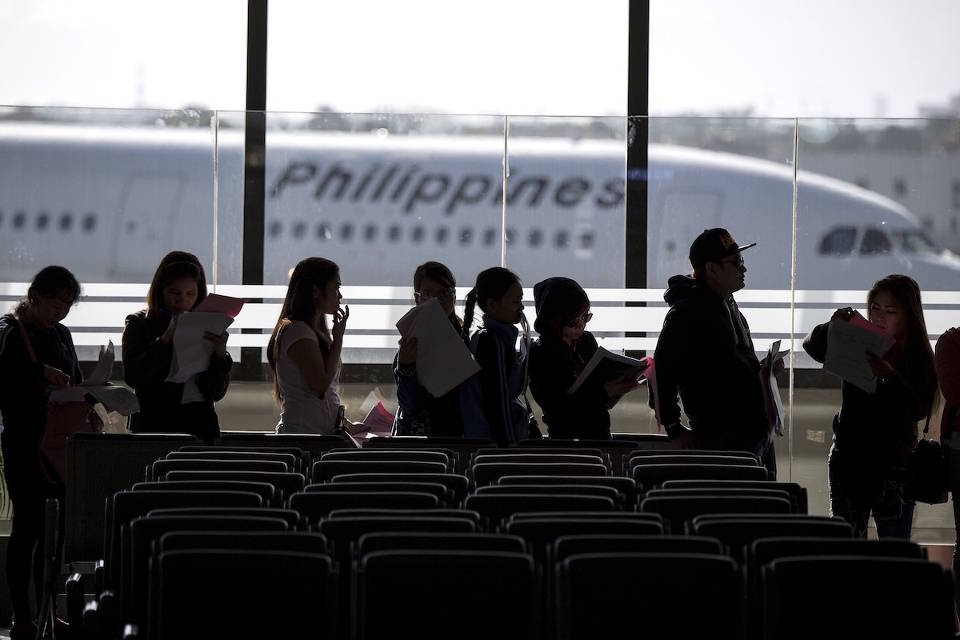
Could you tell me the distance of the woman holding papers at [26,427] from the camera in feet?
15.9

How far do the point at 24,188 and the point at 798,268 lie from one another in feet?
13.2

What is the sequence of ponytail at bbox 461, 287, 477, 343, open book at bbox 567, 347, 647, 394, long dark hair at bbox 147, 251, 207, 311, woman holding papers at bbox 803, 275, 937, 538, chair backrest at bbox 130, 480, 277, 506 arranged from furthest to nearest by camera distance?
ponytail at bbox 461, 287, 477, 343 < long dark hair at bbox 147, 251, 207, 311 < woman holding papers at bbox 803, 275, 937, 538 < open book at bbox 567, 347, 647, 394 < chair backrest at bbox 130, 480, 277, 506

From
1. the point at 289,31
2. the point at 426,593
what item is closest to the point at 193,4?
the point at 289,31

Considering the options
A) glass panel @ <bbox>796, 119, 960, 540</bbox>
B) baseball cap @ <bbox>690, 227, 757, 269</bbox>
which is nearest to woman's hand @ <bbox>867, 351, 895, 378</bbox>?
baseball cap @ <bbox>690, 227, 757, 269</bbox>

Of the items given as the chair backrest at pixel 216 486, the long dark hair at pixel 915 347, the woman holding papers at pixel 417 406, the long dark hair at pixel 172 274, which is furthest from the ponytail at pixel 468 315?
the chair backrest at pixel 216 486

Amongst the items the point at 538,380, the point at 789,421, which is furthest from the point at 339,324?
the point at 789,421

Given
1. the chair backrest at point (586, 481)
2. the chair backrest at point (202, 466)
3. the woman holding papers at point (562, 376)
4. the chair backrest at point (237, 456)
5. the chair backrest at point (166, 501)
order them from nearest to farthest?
the chair backrest at point (166, 501) < the chair backrest at point (586, 481) < the chair backrest at point (202, 466) < the chair backrest at point (237, 456) < the woman holding papers at point (562, 376)

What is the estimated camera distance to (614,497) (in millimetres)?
3209

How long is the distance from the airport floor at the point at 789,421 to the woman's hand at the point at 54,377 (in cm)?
146

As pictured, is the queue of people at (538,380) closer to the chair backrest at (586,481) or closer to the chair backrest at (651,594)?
the chair backrest at (586,481)

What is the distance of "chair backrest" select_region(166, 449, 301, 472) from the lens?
378 cm

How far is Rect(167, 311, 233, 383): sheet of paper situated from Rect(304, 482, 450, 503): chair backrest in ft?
5.79

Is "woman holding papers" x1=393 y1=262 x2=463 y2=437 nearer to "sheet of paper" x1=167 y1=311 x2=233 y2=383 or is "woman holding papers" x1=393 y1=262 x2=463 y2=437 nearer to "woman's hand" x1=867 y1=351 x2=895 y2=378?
"sheet of paper" x1=167 y1=311 x2=233 y2=383

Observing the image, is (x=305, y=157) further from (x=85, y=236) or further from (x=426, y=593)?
(x=426, y=593)
